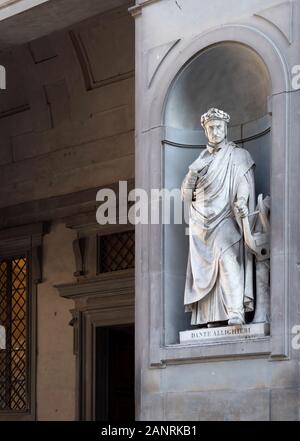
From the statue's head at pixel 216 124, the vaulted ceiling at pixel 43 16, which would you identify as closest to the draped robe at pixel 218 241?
the statue's head at pixel 216 124

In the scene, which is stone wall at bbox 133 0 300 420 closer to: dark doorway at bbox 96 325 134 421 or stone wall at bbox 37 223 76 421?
dark doorway at bbox 96 325 134 421

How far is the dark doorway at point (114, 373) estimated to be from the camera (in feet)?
56.2

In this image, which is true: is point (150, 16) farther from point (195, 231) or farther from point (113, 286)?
point (113, 286)

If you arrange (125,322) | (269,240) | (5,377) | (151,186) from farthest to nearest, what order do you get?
1. (5,377)
2. (125,322)
3. (151,186)
4. (269,240)

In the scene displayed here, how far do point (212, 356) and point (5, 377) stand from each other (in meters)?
7.48

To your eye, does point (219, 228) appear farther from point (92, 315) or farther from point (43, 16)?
point (92, 315)

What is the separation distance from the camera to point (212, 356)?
452 inches

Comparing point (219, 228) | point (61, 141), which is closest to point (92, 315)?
point (61, 141)

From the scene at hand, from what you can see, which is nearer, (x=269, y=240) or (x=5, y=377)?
(x=269, y=240)

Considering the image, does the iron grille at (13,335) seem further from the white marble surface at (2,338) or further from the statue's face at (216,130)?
the statue's face at (216,130)

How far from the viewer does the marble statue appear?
11547 mm

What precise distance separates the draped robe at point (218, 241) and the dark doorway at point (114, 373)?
5438 millimetres

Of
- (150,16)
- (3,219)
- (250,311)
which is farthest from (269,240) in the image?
(3,219)

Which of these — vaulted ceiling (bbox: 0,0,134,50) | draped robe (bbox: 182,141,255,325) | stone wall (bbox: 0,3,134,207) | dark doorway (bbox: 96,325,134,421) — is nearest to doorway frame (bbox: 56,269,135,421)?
dark doorway (bbox: 96,325,134,421)
